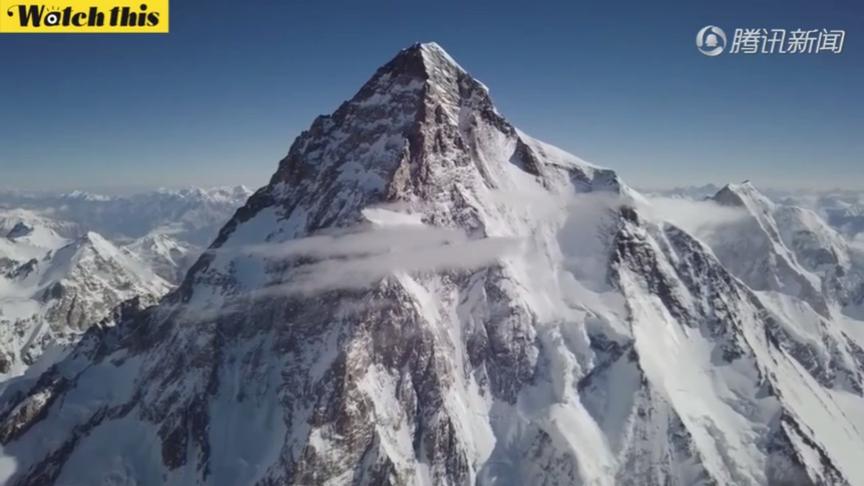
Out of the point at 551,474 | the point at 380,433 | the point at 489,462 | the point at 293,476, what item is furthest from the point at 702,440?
the point at 293,476

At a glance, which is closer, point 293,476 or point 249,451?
point 293,476

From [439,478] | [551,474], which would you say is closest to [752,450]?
[551,474]

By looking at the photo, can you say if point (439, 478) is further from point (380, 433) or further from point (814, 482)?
point (814, 482)

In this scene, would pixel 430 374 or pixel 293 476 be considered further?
pixel 430 374

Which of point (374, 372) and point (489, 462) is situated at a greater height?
point (374, 372)

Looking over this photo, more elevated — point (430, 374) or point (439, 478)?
point (430, 374)

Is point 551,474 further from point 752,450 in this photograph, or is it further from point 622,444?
point 752,450

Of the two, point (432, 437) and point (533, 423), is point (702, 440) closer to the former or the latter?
point (533, 423)

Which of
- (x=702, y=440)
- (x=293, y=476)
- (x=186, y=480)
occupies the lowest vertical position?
(x=186, y=480)
